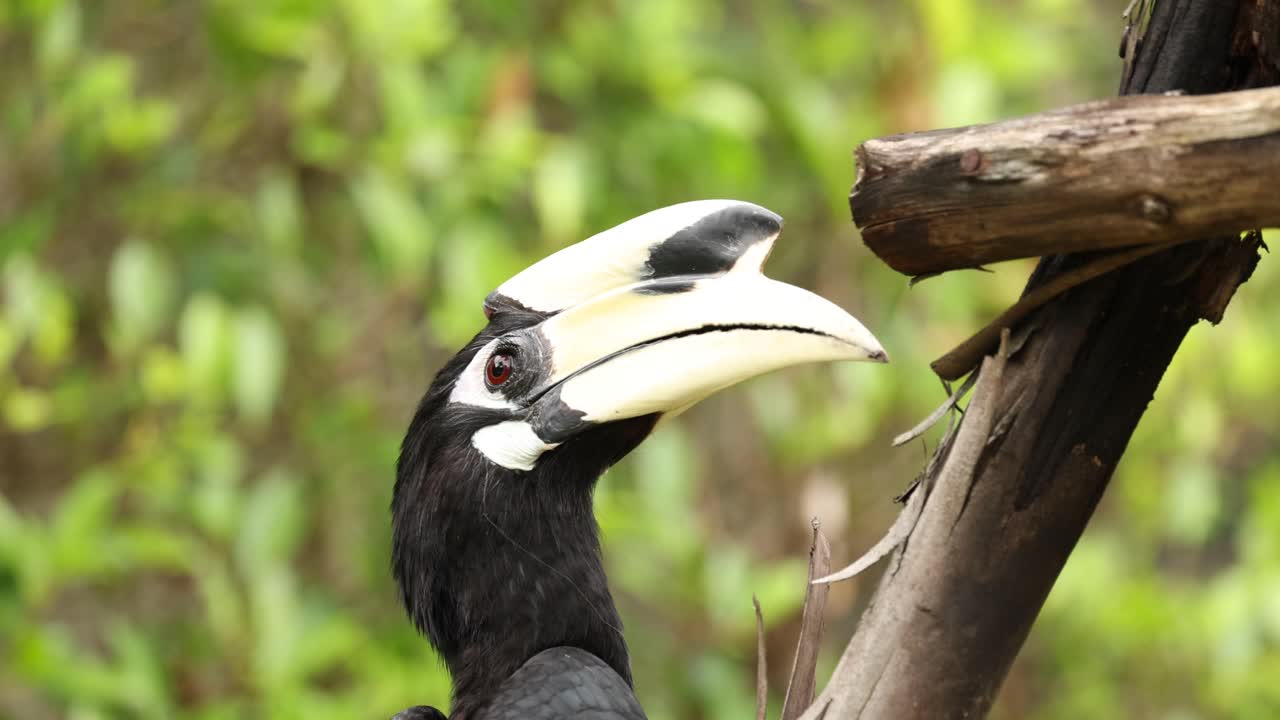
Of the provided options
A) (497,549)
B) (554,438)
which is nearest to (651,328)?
(554,438)

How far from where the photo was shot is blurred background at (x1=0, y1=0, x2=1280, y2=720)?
2451 millimetres

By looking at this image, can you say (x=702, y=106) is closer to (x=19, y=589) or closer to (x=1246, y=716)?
(x=19, y=589)

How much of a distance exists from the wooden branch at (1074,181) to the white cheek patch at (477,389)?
0.49m

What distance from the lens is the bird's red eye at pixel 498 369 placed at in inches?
50.3

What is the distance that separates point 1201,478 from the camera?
311cm

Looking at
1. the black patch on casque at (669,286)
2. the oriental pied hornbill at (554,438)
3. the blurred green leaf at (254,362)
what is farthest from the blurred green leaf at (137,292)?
the black patch on casque at (669,286)

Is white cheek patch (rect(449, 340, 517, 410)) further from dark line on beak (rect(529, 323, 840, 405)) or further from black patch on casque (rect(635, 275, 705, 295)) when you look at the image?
black patch on casque (rect(635, 275, 705, 295))

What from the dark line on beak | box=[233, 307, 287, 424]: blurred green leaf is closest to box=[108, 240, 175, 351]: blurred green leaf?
box=[233, 307, 287, 424]: blurred green leaf

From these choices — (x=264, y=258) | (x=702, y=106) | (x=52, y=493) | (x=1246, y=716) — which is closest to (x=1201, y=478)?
(x=1246, y=716)

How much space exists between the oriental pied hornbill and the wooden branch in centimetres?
23

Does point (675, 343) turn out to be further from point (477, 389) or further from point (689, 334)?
point (477, 389)

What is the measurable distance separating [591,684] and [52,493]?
214 cm

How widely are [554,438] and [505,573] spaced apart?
14cm

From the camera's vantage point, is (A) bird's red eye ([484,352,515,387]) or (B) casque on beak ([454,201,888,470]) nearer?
(B) casque on beak ([454,201,888,470])
